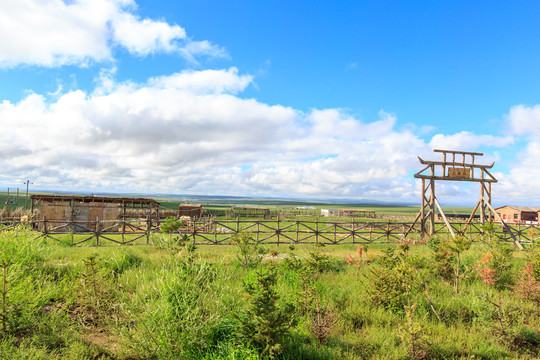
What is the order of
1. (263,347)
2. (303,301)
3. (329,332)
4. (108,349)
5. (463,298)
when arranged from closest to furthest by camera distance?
1. (263,347)
2. (108,349)
3. (329,332)
4. (303,301)
5. (463,298)

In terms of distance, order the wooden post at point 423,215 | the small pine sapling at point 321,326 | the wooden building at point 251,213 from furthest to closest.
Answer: the wooden building at point 251,213, the wooden post at point 423,215, the small pine sapling at point 321,326

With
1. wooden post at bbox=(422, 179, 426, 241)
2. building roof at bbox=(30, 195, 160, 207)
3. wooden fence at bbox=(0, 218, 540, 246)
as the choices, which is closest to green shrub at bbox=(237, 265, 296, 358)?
wooden fence at bbox=(0, 218, 540, 246)

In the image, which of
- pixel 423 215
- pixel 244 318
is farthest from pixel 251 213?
pixel 244 318

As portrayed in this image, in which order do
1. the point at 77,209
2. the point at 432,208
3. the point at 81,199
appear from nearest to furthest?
the point at 432,208
the point at 77,209
the point at 81,199

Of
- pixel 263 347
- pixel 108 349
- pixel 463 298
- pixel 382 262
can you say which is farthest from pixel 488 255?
pixel 108 349

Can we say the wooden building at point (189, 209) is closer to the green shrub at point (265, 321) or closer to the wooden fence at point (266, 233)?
the wooden fence at point (266, 233)

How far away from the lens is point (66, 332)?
5180 millimetres

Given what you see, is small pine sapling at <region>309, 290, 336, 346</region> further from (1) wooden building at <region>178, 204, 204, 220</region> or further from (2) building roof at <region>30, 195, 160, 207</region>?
(1) wooden building at <region>178, 204, 204, 220</region>

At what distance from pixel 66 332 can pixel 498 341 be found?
758 cm

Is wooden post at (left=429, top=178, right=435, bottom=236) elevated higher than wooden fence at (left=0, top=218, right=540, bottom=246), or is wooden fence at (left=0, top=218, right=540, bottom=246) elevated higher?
wooden post at (left=429, top=178, right=435, bottom=236)

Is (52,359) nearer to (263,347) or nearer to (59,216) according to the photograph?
(263,347)

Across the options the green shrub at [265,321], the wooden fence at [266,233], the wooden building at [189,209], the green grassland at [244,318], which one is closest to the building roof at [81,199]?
the wooden fence at [266,233]

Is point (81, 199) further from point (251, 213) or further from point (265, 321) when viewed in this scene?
point (251, 213)

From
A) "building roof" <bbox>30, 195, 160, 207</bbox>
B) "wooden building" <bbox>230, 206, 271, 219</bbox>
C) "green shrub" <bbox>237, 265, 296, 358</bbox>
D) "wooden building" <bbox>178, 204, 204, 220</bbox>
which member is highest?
"building roof" <bbox>30, 195, 160, 207</bbox>
